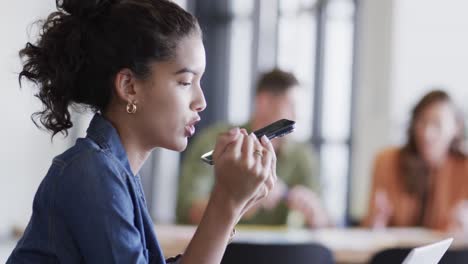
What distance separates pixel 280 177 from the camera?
13.6 feet

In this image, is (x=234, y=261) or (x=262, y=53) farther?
(x=262, y=53)

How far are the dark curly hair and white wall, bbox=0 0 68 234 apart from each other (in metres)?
2.32

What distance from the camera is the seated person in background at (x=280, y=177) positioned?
13.0 ft

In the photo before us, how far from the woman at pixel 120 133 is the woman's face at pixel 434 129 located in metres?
2.69

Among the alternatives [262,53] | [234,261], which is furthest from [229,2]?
[234,261]

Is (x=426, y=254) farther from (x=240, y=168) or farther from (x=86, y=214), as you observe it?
(x=86, y=214)

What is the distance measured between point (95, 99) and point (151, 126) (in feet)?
0.38

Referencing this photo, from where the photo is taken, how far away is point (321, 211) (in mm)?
3969

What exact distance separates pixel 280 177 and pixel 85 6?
275cm

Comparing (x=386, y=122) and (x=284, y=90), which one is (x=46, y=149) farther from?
(x=386, y=122)

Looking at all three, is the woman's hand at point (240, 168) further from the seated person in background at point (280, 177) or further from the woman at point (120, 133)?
the seated person in background at point (280, 177)

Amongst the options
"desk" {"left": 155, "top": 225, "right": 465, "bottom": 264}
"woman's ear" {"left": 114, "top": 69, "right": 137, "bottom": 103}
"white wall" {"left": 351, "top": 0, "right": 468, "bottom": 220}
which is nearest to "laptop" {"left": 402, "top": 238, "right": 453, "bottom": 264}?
"woman's ear" {"left": 114, "top": 69, "right": 137, "bottom": 103}

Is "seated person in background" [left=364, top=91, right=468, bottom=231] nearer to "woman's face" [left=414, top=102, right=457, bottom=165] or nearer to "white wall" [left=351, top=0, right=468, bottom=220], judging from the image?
"woman's face" [left=414, top=102, right=457, bottom=165]

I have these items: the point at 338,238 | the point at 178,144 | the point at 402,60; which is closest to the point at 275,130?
the point at 178,144
